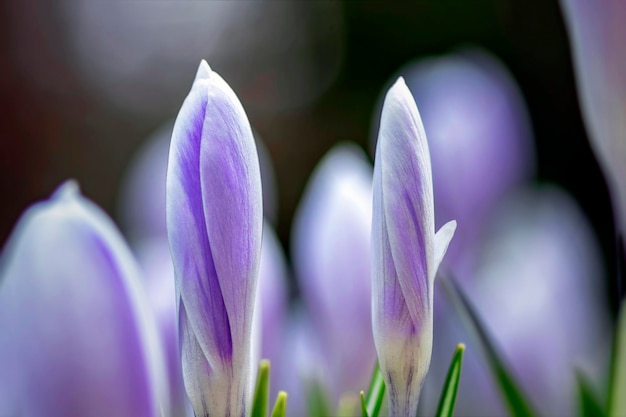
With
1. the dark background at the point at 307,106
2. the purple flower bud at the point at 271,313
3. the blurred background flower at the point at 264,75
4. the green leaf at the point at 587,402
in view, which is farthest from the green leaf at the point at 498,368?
the dark background at the point at 307,106

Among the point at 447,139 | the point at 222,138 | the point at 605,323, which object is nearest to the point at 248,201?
the point at 222,138

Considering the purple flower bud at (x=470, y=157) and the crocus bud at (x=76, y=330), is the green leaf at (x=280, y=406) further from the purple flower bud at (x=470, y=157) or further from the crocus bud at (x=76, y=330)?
the purple flower bud at (x=470, y=157)

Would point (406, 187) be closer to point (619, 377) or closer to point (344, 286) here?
point (619, 377)

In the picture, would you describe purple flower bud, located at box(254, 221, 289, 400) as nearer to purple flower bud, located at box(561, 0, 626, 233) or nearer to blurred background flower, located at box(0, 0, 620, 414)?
purple flower bud, located at box(561, 0, 626, 233)

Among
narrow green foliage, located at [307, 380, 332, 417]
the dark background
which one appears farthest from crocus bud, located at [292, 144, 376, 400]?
the dark background

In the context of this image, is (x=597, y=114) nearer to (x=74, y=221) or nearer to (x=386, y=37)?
(x=74, y=221)

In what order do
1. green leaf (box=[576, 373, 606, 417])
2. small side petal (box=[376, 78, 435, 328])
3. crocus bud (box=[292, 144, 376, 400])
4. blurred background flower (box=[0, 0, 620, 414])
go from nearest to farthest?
small side petal (box=[376, 78, 435, 328])
green leaf (box=[576, 373, 606, 417])
crocus bud (box=[292, 144, 376, 400])
blurred background flower (box=[0, 0, 620, 414])
